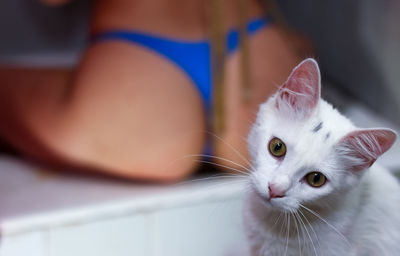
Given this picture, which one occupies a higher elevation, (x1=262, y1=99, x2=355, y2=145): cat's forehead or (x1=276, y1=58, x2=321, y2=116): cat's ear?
(x1=276, y1=58, x2=321, y2=116): cat's ear

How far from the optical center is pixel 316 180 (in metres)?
0.33

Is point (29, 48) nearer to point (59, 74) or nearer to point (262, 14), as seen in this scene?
point (59, 74)

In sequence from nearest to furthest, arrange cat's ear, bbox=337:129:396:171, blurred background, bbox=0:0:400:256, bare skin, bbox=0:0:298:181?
1. cat's ear, bbox=337:129:396:171
2. blurred background, bbox=0:0:400:256
3. bare skin, bbox=0:0:298:181

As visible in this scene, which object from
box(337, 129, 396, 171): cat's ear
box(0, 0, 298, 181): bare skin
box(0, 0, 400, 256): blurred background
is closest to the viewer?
box(337, 129, 396, 171): cat's ear

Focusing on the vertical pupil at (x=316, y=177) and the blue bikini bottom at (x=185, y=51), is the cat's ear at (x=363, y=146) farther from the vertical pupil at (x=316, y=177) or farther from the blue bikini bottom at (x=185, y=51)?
the blue bikini bottom at (x=185, y=51)

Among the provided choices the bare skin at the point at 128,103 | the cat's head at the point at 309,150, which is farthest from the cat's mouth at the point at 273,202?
the bare skin at the point at 128,103

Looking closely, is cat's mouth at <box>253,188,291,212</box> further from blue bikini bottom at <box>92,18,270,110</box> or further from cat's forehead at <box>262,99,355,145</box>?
blue bikini bottom at <box>92,18,270,110</box>

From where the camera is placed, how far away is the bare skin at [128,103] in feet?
2.17

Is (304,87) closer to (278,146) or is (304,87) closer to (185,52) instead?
(278,146)

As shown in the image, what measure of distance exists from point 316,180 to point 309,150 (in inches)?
0.8

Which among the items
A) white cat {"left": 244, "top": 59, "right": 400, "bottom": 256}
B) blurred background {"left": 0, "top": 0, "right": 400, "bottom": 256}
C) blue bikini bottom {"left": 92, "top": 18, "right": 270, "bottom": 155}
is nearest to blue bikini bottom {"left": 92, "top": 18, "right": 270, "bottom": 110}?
blue bikini bottom {"left": 92, "top": 18, "right": 270, "bottom": 155}

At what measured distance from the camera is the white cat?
1.07 ft

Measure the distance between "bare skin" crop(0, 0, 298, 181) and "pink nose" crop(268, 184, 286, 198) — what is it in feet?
0.94

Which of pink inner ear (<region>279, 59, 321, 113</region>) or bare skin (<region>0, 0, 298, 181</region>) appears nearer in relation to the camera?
pink inner ear (<region>279, 59, 321, 113</region>)
